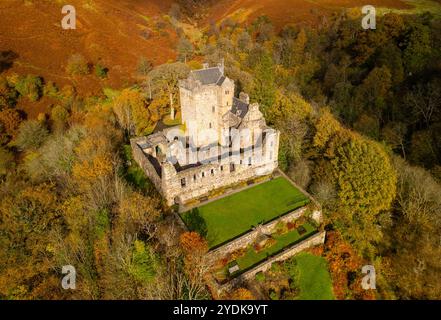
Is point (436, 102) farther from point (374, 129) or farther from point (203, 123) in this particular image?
point (203, 123)

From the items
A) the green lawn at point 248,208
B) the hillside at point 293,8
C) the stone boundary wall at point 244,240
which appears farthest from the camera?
the hillside at point 293,8

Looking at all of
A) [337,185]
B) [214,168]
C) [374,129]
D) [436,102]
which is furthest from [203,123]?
[436,102]

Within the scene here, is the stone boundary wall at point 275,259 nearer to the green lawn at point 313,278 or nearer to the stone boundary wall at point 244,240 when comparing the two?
the green lawn at point 313,278

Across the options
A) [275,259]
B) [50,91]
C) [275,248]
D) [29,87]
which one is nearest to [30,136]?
[29,87]

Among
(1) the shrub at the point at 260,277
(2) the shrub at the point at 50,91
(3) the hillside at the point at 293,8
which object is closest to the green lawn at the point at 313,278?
(1) the shrub at the point at 260,277

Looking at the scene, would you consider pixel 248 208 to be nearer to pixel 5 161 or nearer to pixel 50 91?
pixel 5 161

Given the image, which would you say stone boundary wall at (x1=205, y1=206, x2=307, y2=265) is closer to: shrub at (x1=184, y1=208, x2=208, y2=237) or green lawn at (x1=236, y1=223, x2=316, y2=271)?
green lawn at (x1=236, y1=223, x2=316, y2=271)
